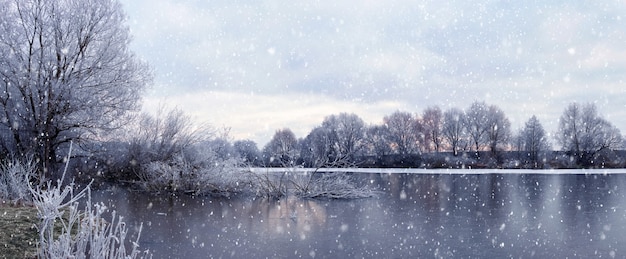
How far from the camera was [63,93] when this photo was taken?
58.0 ft

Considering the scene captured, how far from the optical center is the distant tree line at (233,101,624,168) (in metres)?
53.1

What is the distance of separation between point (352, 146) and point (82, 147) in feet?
190

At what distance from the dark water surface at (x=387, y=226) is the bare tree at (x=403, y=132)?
54.9 m

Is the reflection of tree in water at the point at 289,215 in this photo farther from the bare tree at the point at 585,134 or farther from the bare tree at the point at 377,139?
the bare tree at the point at 377,139

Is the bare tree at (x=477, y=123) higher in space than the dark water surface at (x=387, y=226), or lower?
higher

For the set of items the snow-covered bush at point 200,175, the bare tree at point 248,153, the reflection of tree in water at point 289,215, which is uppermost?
the bare tree at point 248,153

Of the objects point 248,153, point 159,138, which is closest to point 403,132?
point 248,153

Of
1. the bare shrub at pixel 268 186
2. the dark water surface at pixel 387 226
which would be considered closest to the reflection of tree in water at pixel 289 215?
the dark water surface at pixel 387 226

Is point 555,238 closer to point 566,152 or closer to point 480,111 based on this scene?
point 566,152

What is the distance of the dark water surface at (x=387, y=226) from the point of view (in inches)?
349

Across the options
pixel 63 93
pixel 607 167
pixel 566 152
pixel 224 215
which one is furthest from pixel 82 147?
pixel 566 152

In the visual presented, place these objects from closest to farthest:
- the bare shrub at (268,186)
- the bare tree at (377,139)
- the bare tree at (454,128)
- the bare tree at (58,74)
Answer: the bare tree at (58,74), the bare shrub at (268,186), the bare tree at (454,128), the bare tree at (377,139)

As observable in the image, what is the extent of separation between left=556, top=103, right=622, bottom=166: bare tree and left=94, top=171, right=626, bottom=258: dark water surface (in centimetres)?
4225

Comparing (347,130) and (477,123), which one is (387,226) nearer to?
(477,123)
